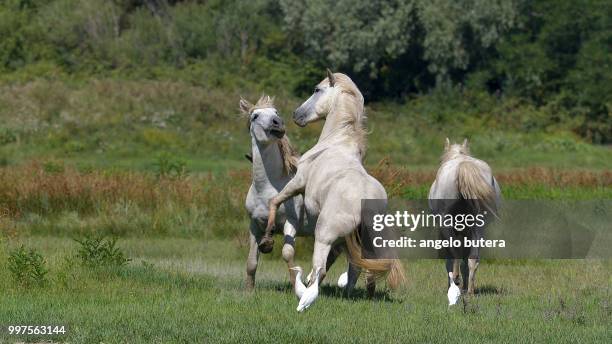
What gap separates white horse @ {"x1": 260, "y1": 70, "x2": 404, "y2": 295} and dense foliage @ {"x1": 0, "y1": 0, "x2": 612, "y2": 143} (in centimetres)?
3598

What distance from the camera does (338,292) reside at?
45.9 feet

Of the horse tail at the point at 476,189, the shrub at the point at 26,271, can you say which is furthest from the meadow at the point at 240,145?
the horse tail at the point at 476,189

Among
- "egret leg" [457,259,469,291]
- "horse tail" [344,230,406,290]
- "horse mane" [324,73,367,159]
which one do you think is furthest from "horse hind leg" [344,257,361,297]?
"egret leg" [457,259,469,291]

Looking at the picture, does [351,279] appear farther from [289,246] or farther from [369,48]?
[369,48]

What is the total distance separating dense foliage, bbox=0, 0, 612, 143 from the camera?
166 feet

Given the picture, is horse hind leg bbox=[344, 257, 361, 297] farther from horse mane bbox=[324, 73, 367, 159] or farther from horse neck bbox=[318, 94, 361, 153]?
horse neck bbox=[318, 94, 361, 153]

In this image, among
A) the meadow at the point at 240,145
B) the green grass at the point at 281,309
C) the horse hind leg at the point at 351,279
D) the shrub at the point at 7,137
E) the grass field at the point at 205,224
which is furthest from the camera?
the shrub at the point at 7,137

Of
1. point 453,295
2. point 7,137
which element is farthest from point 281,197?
point 7,137

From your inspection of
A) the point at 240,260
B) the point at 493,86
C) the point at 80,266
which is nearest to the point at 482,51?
the point at 493,86

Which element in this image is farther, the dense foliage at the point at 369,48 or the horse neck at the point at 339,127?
the dense foliage at the point at 369,48

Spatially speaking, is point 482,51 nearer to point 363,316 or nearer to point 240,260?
point 240,260

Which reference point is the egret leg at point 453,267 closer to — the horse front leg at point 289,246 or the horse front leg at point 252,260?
the horse front leg at point 289,246

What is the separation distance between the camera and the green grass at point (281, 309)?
10914 millimetres

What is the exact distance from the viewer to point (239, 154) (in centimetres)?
4112
